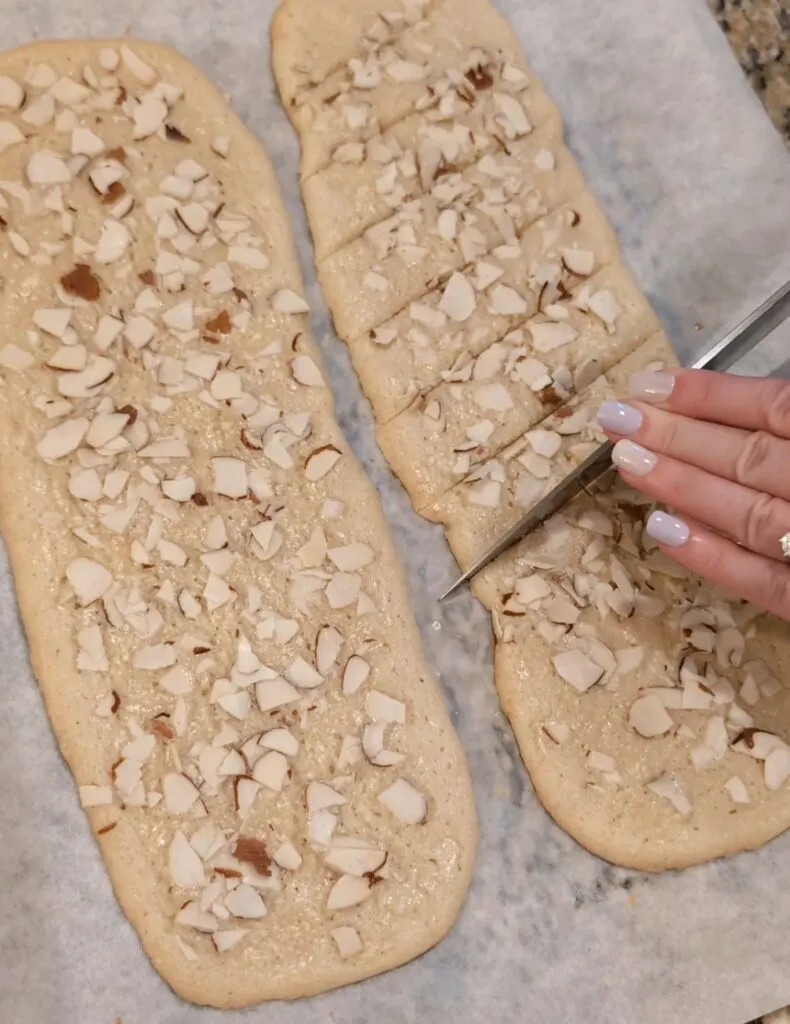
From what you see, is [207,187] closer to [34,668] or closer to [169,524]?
[169,524]

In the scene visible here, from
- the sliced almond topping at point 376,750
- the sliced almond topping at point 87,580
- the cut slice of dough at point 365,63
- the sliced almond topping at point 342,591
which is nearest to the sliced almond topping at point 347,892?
the sliced almond topping at point 376,750

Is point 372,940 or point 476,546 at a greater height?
point 476,546

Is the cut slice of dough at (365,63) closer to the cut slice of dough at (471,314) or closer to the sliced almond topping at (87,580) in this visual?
the cut slice of dough at (471,314)

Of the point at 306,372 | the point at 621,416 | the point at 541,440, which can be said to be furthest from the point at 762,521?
the point at 306,372

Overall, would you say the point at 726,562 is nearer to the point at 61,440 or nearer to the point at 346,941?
the point at 346,941

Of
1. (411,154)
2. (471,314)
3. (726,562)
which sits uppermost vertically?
(411,154)

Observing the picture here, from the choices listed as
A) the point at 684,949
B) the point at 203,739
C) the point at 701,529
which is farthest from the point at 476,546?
the point at 684,949
